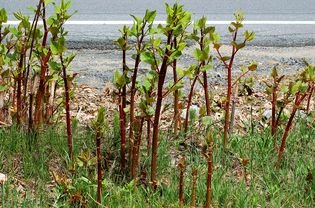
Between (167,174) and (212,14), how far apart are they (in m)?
5.54

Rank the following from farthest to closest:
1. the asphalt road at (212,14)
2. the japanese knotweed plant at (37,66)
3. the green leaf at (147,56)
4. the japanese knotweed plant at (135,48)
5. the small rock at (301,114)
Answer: the asphalt road at (212,14) → the small rock at (301,114) → the japanese knotweed plant at (37,66) → the japanese knotweed plant at (135,48) → the green leaf at (147,56)

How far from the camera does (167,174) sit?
3.09 m

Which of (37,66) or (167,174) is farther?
(37,66)

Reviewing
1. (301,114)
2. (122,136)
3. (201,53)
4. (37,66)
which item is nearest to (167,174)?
(122,136)

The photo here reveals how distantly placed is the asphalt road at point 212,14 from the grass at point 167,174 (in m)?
3.02

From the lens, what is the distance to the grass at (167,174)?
2783 millimetres

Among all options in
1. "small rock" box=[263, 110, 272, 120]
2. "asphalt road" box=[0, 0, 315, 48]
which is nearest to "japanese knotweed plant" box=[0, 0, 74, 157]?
"small rock" box=[263, 110, 272, 120]

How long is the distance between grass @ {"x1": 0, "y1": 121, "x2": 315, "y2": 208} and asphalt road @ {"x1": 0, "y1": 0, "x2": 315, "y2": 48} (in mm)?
3015

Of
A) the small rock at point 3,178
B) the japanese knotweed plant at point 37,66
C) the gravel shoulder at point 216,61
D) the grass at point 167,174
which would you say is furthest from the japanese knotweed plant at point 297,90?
the gravel shoulder at point 216,61

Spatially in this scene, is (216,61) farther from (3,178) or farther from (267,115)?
(3,178)

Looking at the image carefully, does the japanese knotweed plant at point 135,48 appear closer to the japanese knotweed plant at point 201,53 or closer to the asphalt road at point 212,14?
the japanese knotweed plant at point 201,53

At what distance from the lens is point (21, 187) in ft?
9.43

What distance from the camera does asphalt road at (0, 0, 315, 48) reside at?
6.64 metres

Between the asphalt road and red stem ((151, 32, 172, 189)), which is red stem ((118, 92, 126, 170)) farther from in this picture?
the asphalt road
